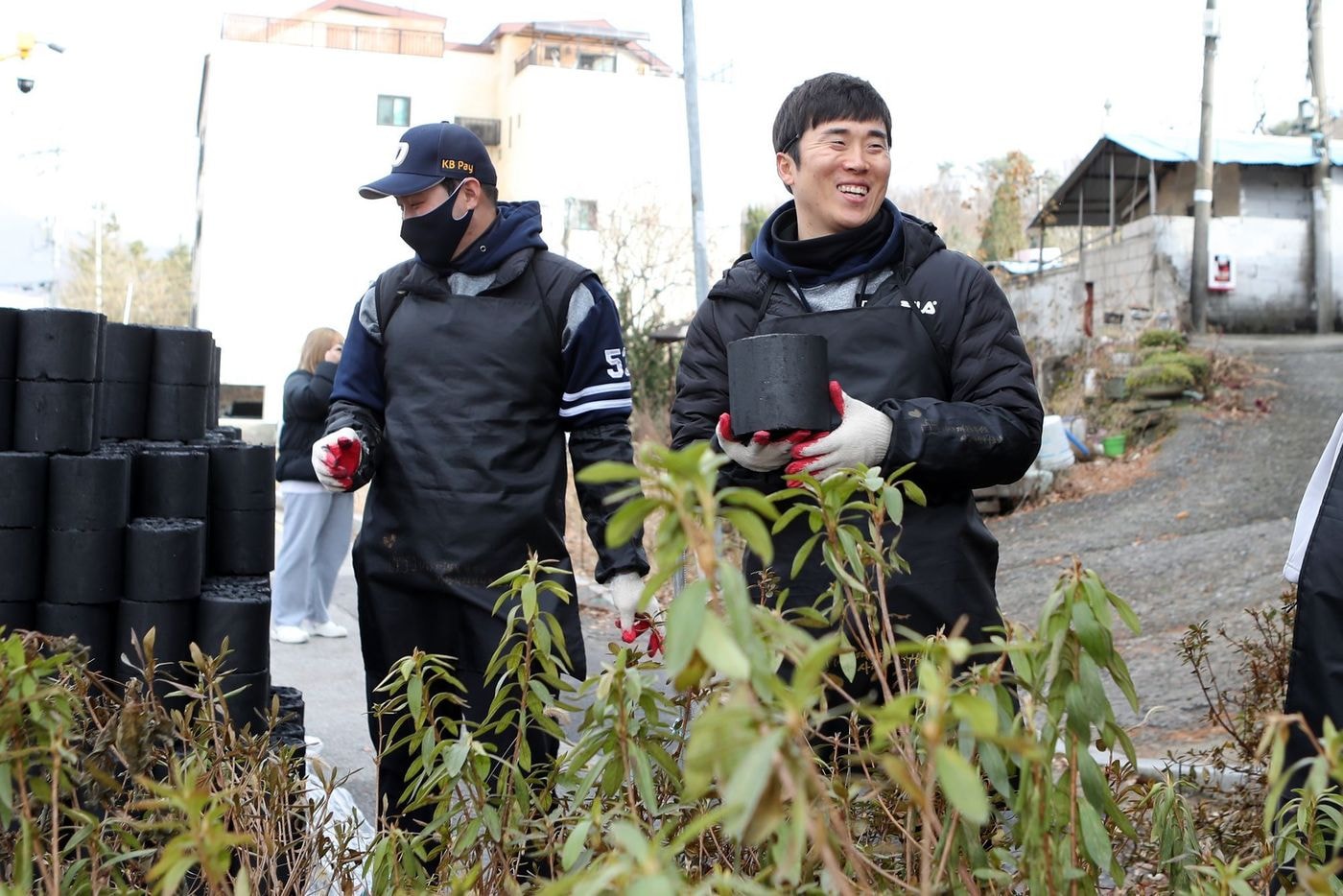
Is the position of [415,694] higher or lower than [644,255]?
lower

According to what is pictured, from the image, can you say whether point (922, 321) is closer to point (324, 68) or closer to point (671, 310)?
point (671, 310)

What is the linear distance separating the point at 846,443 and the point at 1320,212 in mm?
25381

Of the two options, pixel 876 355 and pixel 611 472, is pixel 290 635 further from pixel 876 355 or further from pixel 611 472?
pixel 611 472

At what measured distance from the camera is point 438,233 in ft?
12.7

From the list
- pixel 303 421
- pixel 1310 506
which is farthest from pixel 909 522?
pixel 303 421

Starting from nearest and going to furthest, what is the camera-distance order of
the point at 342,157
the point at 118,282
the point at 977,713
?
the point at 977,713
the point at 342,157
the point at 118,282

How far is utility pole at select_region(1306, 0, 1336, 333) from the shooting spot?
24.6m

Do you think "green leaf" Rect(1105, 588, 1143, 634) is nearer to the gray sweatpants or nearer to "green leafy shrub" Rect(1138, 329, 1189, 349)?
the gray sweatpants

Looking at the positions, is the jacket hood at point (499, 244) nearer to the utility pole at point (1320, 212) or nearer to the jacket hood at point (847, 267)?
the jacket hood at point (847, 267)

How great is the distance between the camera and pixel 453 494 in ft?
12.3

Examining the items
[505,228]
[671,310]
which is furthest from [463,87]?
[505,228]

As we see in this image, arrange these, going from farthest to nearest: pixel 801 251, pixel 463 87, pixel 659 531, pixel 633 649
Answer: pixel 463 87, pixel 801 251, pixel 633 649, pixel 659 531

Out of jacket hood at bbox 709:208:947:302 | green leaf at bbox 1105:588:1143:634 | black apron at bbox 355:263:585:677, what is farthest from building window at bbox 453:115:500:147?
green leaf at bbox 1105:588:1143:634

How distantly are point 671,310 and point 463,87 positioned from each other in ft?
42.4
